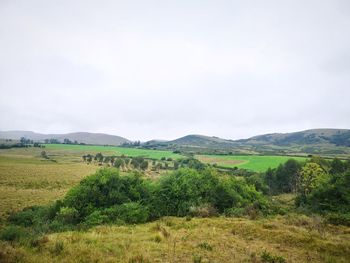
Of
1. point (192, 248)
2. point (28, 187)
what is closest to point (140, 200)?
point (192, 248)

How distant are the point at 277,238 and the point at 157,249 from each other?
716 cm

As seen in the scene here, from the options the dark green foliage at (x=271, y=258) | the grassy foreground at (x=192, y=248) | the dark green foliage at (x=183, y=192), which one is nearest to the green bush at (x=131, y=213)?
the dark green foliage at (x=183, y=192)

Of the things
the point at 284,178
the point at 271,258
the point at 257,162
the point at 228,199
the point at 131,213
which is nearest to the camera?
the point at 271,258

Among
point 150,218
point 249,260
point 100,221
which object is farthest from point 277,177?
point 249,260

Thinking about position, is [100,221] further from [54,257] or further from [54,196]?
[54,196]

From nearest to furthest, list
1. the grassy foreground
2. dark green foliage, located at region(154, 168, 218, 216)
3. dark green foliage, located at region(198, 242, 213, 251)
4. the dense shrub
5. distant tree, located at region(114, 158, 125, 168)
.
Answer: the grassy foreground, dark green foliage, located at region(198, 242, 213, 251), the dense shrub, dark green foliage, located at region(154, 168, 218, 216), distant tree, located at region(114, 158, 125, 168)

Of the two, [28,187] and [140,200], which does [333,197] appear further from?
[28,187]

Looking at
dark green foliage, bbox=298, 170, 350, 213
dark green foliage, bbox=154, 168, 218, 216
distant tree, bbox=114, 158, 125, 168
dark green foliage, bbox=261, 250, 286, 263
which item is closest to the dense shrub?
dark green foliage, bbox=154, 168, 218, 216

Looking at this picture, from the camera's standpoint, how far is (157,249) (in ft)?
37.0

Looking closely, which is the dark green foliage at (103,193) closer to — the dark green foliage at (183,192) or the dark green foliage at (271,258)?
the dark green foliage at (183,192)

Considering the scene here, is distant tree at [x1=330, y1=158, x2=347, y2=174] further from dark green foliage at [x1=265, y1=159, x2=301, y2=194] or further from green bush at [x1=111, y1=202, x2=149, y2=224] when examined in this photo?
green bush at [x1=111, y1=202, x2=149, y2=224]

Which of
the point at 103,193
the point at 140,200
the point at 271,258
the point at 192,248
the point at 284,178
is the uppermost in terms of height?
the point at 271,258

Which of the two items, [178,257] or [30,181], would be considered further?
[30,181]

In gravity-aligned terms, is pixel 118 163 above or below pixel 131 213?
below
